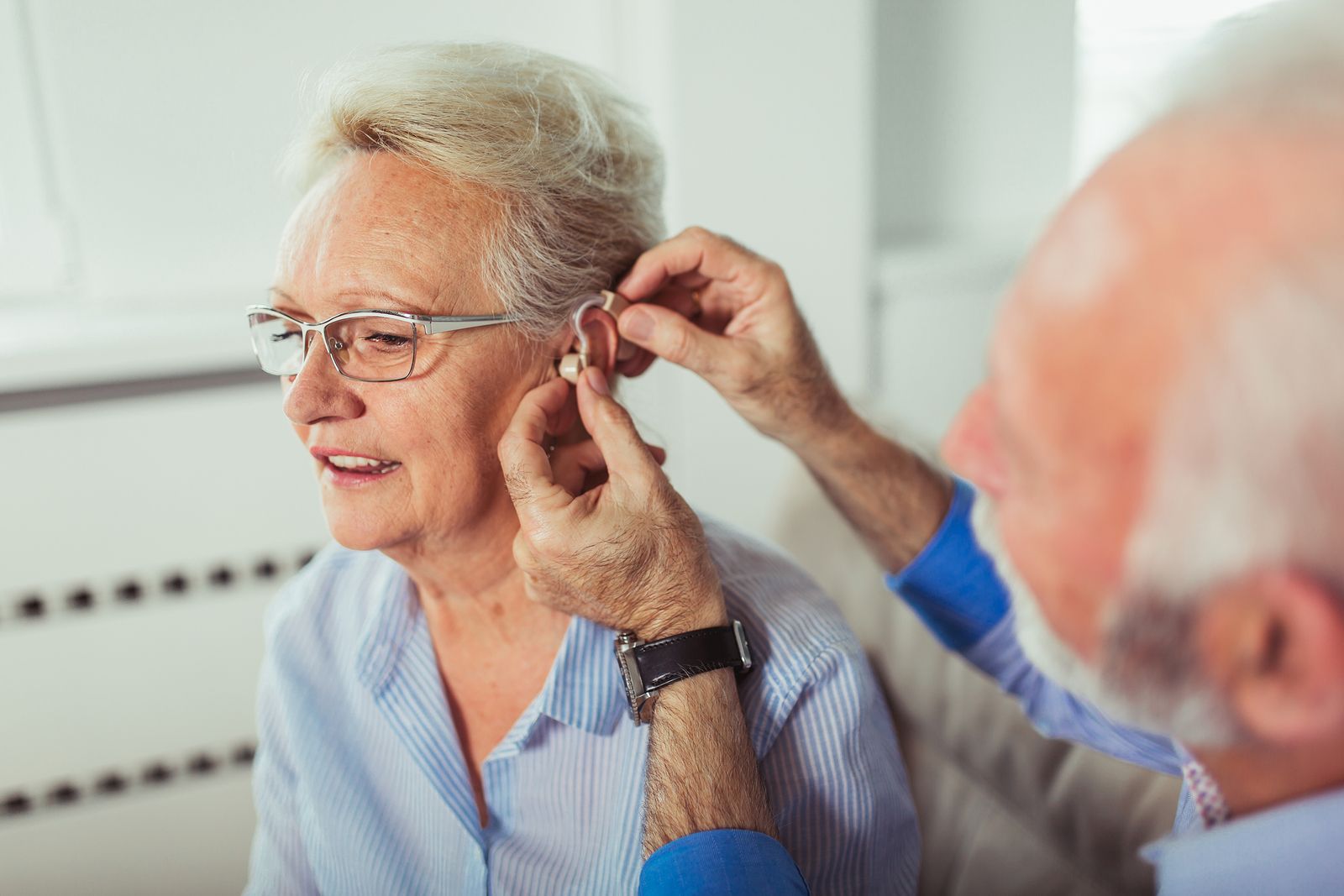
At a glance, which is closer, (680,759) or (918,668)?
(680,759)

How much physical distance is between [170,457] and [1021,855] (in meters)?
1.63

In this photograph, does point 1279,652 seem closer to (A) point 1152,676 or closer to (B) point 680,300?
(A) point 1152,676

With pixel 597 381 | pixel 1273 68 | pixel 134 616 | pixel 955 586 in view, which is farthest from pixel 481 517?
pixel 134 616

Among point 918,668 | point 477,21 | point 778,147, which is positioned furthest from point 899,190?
point 918,668

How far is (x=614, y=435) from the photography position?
3.51ft

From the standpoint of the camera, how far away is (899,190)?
274cm

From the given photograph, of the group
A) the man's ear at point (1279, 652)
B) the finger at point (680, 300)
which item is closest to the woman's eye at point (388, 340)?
the finger at point (680, 300)

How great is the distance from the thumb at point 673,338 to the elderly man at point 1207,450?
480 mm

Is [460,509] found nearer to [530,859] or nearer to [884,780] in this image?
[530,859]

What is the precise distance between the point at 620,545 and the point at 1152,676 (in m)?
0.52

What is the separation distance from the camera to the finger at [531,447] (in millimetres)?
1061

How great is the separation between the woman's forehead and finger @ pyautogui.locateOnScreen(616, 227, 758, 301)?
189 mm

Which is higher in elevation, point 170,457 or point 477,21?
point 477,21

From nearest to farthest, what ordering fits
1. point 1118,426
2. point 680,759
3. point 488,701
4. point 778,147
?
point 1118,426 < point 680,759 < point 488,701 < point 778,147
